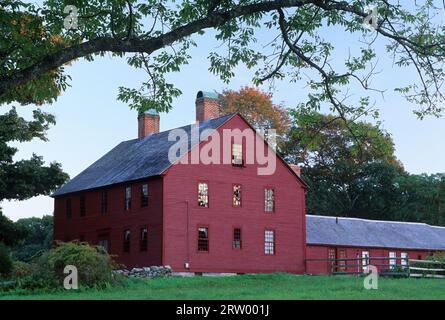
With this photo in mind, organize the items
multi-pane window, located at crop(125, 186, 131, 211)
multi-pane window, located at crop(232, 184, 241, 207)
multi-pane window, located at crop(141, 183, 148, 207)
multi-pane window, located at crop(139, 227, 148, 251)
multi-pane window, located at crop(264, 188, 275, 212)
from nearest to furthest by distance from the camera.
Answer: multi-pane window, located at crop(139, 227, 148, 251) < multi-pane window, located at crop(141, 183, 148, 207) < multi-pane window, located at crop(232, 184, 241, 207) < multi-pane window, located at crop(125, 186, 131, 211) < multi-pane window, located at crop(264, 188, 275, 212)

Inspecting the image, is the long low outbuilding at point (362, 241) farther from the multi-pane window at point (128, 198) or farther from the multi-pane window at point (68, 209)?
the multi-pane window at point (68, 209)

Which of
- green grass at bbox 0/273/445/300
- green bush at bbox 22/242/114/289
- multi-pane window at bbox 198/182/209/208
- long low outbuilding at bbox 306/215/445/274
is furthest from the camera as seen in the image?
long low outbuilding at bbox 306/215/445/274

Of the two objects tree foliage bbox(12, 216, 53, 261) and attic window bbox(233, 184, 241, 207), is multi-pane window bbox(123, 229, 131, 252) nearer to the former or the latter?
attic window bbox(233, 184, 241, 207)

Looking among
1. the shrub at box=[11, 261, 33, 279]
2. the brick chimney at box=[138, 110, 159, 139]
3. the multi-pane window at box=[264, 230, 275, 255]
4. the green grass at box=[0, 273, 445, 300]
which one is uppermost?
the brick chimney at box=[138, 110, 159, 139]

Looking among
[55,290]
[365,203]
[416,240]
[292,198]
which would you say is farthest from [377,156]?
[55,290]

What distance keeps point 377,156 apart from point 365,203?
4270mm

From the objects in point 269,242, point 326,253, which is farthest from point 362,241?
point 269,242

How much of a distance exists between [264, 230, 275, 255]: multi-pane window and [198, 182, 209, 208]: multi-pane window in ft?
14.3

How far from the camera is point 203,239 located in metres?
43.5

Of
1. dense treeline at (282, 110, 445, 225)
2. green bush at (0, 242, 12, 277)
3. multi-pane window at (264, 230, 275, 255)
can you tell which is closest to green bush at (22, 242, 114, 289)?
green bush at (0, 242, 12, 277)

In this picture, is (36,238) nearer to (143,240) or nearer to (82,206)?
(82,206)

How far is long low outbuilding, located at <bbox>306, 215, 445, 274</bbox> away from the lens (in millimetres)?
53656

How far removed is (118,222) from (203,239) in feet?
19.2

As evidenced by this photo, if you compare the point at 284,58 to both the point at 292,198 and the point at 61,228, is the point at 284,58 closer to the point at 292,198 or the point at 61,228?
the point at 292,198
